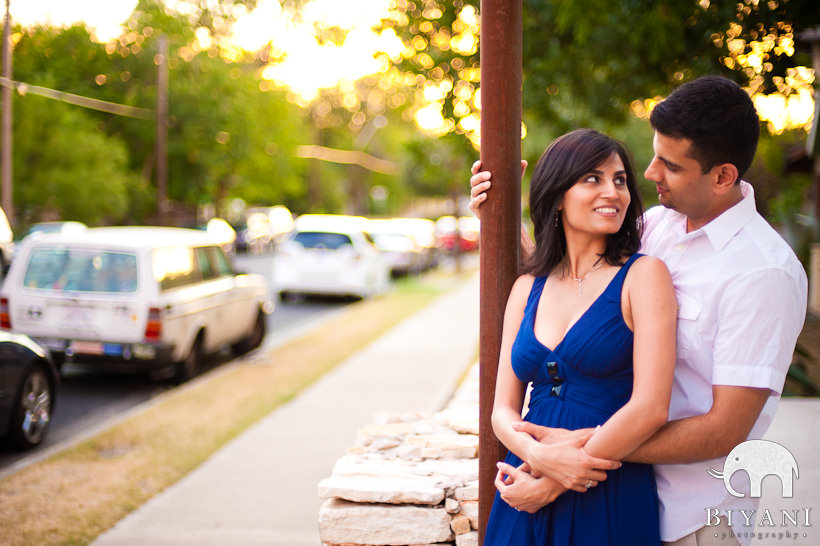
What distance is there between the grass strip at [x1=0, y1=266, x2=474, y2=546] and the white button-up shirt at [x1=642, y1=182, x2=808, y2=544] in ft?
12.0

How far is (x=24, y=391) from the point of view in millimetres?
6438

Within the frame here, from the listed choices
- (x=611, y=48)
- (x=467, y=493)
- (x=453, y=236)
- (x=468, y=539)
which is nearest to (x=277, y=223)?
(x=453, y=236)

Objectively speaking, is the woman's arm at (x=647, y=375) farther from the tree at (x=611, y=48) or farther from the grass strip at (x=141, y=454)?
the tree at (x=611, y=48)

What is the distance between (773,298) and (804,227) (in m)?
13.5

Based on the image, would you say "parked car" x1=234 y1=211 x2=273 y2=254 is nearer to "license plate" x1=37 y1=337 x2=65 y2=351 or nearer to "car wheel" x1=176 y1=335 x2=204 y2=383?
"car wheel" x1=176 y1=335 x2=204 y2=383

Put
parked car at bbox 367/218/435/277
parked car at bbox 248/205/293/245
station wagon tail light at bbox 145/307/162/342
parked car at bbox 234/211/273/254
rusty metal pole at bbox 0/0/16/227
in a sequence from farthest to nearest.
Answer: parked car at bbox 248/205/293/245 < parked car at bbox 234/211/273/254 < parked car at bbox 367/218/435/277 < rusty metal pole at bbox 0/0/16/227 < station wagon tail light at bbox 145/307/162/342

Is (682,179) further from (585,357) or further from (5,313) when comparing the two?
(5,313)

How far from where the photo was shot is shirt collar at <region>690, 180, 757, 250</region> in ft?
7.07

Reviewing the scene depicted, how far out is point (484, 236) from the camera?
291 cm

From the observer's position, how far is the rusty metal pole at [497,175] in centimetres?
288

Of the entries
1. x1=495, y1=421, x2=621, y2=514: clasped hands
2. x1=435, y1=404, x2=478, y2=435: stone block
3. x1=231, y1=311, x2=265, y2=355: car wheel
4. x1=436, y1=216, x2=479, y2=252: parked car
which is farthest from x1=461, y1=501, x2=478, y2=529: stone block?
x1=436, y1=216, x2=479, y2=252: parked car

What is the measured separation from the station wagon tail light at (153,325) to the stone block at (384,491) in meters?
5.31

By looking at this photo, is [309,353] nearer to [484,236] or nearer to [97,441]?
[97,441]

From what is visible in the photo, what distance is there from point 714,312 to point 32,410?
6.02 meters
